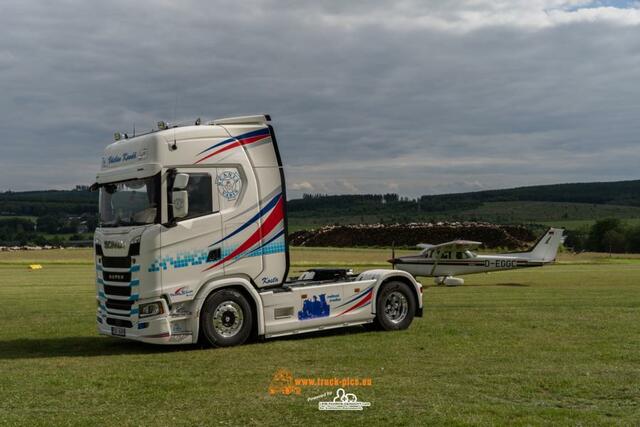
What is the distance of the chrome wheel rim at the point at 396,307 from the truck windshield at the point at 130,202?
16.1 feet

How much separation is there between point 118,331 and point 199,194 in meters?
2.57

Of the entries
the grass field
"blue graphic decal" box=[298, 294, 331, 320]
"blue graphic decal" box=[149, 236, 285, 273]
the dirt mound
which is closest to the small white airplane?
the grass field

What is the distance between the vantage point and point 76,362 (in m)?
10.4

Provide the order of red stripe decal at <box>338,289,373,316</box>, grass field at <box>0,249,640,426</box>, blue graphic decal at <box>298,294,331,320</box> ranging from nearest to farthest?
1. grass field at <box>0,249,640,426</box>
2. blue graphic decal at <box>298,294,331,320</box>
3. red stripe decal at <box>338,289,373,316</box>

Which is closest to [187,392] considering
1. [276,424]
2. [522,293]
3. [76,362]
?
[276,424]

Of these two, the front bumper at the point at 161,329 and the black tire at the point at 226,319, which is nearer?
the front bumper at the point at 161,329

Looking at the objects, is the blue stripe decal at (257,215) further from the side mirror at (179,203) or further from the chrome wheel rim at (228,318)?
the chrome wheel rim at (228,318)

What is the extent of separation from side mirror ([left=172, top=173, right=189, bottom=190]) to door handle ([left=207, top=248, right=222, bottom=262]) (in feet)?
3.80

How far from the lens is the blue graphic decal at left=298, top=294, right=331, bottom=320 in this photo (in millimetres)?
12328

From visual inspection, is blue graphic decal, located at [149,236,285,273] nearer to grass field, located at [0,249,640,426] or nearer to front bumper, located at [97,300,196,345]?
front bumper, located at [97,300,196,345]

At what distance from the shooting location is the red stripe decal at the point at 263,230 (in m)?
11.5

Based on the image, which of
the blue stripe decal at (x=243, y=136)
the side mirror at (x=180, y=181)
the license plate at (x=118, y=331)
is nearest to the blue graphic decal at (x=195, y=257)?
the side mirror at (x=180, y=181)

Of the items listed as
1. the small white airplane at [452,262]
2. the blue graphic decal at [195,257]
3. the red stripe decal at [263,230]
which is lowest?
the small white airplane at [452,262]

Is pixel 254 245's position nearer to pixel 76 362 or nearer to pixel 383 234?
pixel 76 362
